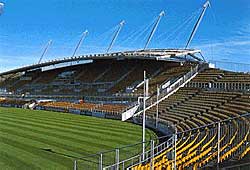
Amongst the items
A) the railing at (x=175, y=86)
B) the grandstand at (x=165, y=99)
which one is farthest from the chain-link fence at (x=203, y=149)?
the railing at (x=175, y=86)

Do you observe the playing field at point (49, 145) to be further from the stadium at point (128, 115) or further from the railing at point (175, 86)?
the railing at point (175, 86)

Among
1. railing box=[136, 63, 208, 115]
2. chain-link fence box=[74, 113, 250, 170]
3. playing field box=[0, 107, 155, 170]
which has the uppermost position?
railing box=[136, 63, 208, 115]

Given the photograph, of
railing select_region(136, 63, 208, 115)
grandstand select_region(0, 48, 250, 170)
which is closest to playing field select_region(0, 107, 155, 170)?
grandstand select_region(0, 48, 250, 170)

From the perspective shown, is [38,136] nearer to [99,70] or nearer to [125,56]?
[125,56]

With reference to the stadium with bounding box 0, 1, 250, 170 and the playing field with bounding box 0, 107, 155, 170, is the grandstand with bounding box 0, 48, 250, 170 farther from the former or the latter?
the playing field with bounding box 0, 107, 155, 170

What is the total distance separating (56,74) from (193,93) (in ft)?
110

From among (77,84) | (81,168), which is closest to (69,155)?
(81,168)

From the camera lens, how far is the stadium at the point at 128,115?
9695 millimetres

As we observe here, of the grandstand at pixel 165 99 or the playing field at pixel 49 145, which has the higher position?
the grandstand at pixel 165 99

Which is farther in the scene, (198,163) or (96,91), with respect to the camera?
(96,91)

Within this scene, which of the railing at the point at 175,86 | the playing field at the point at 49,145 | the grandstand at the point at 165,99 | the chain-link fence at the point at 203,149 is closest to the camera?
the chain-link fence at the point at 203,149

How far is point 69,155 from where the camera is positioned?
42.8 ft

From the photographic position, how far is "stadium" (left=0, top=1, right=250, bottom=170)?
970cm

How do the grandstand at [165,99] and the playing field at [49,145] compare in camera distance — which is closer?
the grandstand at [165,99]
